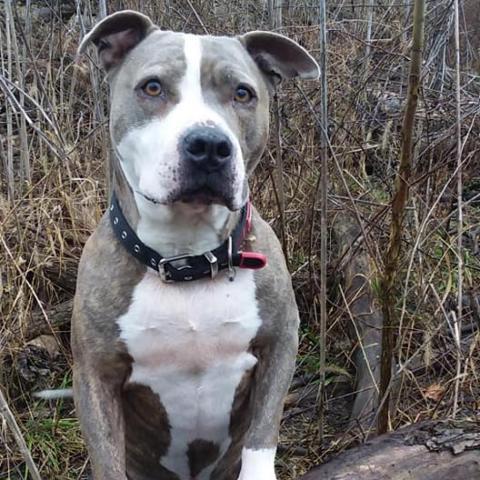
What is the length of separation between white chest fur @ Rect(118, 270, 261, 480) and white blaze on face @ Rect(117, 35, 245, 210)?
1.07ft

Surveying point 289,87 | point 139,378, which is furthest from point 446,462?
point 289,87

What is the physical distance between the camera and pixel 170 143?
2.17 metres

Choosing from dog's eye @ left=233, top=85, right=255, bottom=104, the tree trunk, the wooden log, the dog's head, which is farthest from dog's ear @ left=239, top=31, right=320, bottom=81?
the wooden log

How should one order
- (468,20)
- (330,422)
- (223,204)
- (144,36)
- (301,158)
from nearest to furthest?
(223,204), (144,36), (330,422), (301,158), (468,20)

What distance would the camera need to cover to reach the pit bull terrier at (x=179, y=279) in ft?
7.76

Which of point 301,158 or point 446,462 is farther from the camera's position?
point 301,158

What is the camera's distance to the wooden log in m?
2.49

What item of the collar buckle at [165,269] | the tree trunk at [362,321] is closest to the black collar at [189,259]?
the collar buckle at [165,269]

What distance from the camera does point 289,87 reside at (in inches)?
172

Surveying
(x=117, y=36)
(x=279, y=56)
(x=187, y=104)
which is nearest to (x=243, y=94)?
(x=187, y=104)

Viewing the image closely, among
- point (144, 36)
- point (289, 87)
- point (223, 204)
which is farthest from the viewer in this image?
point (289, 87)

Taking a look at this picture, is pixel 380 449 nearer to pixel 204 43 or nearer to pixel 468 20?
pixel 204 43

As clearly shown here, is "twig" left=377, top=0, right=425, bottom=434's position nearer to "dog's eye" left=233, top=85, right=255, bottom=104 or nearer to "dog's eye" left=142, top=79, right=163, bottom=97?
"dog's eye" left=233, top=85, right=255, bottom=104

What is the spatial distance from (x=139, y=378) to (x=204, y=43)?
3.24 ft
